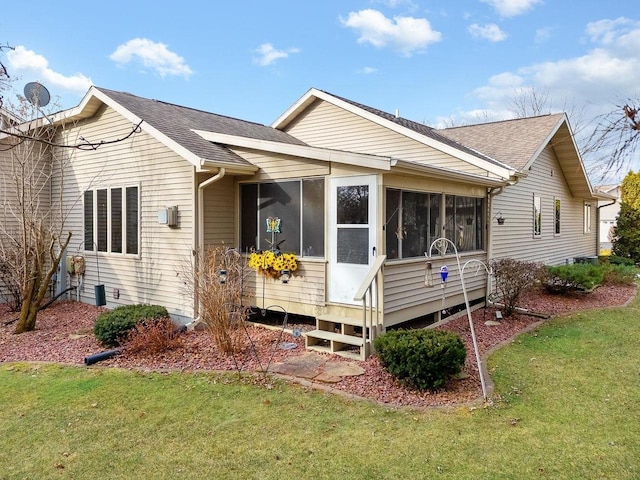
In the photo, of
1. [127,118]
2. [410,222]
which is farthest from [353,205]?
[127,118]

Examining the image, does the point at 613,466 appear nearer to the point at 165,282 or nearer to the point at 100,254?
the point at 165,282

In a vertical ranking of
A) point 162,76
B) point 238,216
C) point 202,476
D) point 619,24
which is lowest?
point 202,476

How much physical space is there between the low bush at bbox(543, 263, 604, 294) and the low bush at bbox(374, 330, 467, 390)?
6.57 m

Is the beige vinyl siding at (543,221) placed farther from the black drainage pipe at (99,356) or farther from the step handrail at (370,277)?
the black drainage pipe at (99,356)

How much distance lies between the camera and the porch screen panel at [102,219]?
9562mm

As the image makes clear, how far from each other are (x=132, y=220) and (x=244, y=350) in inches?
164

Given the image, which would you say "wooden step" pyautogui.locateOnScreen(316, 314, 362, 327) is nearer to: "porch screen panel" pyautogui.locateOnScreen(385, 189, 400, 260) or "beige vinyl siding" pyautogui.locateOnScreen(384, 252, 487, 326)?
"beige vinyl siding" pyautogui.locateOnScreen(384, 252, 487, 326)

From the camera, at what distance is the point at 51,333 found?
779 cm

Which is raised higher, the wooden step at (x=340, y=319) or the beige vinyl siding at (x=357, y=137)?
the beige vinyl siding at (x=357, y=137)

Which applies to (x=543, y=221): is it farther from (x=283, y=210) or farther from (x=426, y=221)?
(x=283, y=210)

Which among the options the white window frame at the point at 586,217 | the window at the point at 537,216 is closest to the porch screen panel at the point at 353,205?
the window at the point at 537,216

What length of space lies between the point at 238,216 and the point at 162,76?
14461 mm

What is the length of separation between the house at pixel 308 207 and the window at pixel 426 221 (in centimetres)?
3

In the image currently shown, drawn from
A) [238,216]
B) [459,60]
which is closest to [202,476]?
[238,216]
